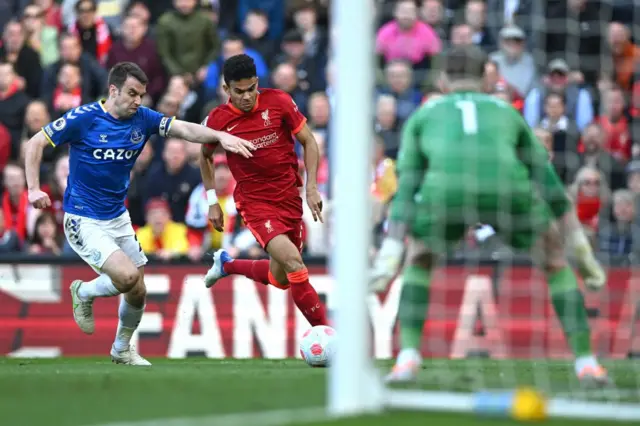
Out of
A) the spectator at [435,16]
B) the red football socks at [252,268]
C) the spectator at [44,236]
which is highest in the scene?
the spectator at [435,16]

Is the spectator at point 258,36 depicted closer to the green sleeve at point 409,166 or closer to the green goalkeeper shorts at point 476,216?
the green sleeve at point 409,166

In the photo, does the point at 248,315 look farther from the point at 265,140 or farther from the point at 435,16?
the point at 435,16

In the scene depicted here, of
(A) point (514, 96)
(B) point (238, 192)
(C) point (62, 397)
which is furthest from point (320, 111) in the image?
(C) point (62, 397)

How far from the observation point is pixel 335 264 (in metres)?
6.29

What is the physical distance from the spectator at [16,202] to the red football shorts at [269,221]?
4.51 meters

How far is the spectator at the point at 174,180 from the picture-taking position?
1388 centimetres

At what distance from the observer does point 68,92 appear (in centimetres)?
1509

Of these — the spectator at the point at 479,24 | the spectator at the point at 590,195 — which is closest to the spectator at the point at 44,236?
the spectator at the point at 479,24

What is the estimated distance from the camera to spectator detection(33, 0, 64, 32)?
16219 millimetres

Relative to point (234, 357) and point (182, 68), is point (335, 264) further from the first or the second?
point (182, 68)

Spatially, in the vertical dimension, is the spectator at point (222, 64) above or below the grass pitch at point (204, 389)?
above

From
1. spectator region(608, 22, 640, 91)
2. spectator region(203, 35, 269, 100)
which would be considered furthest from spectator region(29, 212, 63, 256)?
spectator region(608, 22, 640, 91)

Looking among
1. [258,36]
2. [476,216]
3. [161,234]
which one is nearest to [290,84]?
[258,36]

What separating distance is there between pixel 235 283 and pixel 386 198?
1.99 m
